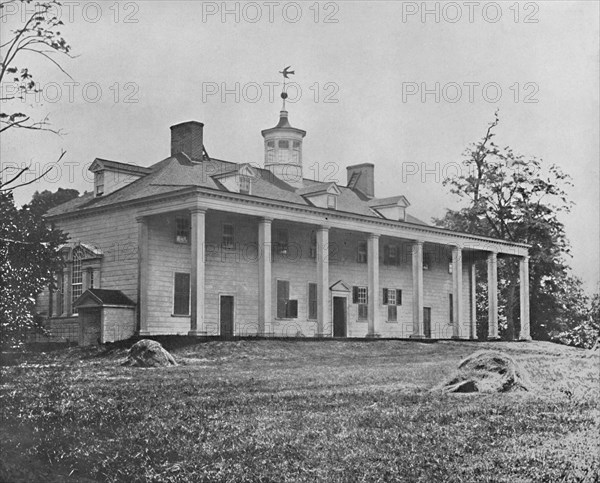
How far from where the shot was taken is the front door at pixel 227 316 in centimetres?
2847

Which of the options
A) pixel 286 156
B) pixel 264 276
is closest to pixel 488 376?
pixel 264 276

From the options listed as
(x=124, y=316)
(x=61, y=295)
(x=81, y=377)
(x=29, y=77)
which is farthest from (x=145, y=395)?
(x=61, y=295)

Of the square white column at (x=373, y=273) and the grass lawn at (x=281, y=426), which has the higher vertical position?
the square white column at (x=373, y=273)

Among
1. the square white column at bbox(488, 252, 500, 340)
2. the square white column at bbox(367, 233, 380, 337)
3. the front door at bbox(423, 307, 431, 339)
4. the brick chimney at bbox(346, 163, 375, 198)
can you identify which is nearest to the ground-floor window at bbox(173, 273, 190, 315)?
the square white column at bbox(367, 233, 380, 337)

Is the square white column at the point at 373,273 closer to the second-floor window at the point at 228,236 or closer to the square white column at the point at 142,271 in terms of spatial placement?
the second-floor window at the point at 228,236

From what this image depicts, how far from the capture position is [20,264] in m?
10.5

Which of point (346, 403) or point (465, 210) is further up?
point (465, 210)

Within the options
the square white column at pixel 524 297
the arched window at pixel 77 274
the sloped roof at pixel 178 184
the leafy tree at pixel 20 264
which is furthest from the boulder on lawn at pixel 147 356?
the square white column at pixel 524 297

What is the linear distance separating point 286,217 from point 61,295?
752 cm

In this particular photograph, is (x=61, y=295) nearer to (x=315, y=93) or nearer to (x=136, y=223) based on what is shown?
(x=136, y=223)

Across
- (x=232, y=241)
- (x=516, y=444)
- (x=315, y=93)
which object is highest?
(x=315, y=93)

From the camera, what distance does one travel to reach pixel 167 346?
1978 centimetres

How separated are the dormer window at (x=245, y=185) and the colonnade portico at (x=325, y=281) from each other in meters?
1.33

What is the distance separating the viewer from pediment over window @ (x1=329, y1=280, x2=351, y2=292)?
31.9 m
